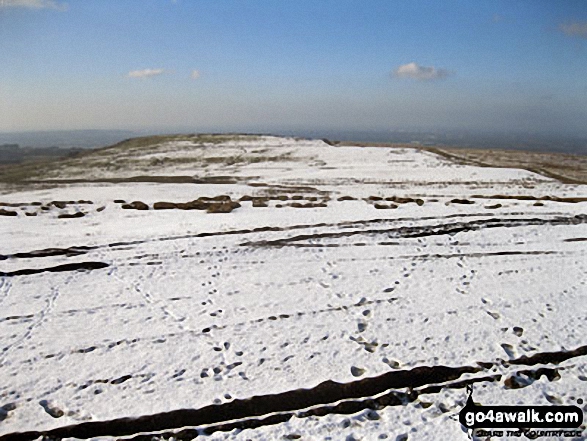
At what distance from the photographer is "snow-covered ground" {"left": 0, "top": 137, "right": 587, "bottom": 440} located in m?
7.60

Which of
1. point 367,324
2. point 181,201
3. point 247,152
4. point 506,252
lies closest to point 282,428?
point 367,324

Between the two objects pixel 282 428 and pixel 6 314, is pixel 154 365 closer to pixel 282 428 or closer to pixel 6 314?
pixel 282 428

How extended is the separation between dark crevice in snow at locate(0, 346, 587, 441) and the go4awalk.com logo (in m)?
0.77

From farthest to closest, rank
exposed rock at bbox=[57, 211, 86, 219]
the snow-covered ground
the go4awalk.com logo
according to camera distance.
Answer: exposed rock at bbox=[57, 211, 86, 219]
the snow-covered ground
the go4awalk.com logo

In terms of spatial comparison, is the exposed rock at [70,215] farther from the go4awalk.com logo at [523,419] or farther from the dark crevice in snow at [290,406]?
the go4awalk.com logo at [523,419]

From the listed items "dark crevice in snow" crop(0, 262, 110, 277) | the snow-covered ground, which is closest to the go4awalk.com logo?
the snow-covered ground

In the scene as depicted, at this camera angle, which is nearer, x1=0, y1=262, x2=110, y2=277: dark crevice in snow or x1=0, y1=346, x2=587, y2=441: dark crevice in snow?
x1=0, y1=346, x2=587, y2=441: dark crevice in snow

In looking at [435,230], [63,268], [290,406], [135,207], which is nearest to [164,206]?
[135,207]

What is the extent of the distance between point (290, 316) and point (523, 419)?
5.57m

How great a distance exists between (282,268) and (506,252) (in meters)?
8.63

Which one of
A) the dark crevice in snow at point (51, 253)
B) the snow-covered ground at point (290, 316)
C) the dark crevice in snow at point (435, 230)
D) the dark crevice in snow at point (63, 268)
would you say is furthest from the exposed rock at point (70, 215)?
the dark crevice in snow at point (435, 230)

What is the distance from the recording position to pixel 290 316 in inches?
431

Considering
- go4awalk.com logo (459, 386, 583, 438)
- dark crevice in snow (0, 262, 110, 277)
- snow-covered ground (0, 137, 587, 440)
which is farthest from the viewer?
dark crevice in snow (0, 262, 110, 277)

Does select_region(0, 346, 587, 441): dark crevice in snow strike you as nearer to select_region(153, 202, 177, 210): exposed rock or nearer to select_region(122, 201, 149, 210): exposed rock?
select_region(153, 202, 177, 210): exposed rock
